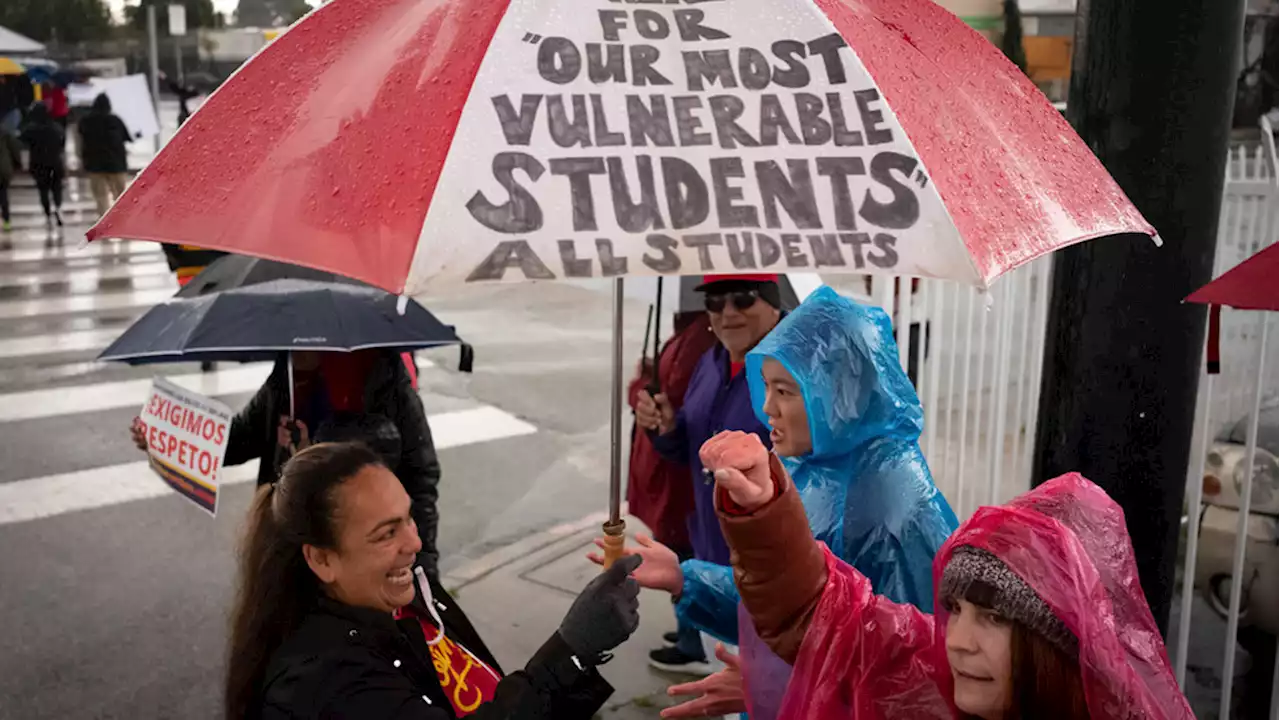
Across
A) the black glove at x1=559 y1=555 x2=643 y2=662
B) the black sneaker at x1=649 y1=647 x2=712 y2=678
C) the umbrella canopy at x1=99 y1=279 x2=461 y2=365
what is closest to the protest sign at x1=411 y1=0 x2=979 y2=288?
the black glove at x1=559 y1=555 x2=643 y2=662

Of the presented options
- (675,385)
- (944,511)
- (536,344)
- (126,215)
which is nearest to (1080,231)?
(944,511)

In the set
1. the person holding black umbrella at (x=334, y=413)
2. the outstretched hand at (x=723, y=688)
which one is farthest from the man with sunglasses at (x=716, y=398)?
the outstretched hand at (x=723, y=688)

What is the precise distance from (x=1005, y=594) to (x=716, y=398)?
237 centimetres

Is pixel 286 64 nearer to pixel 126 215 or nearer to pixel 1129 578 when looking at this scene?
pixel 126 215

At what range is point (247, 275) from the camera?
3936mm

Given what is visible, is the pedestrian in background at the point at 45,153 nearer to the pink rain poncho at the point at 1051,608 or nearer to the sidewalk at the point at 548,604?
the sidewalk at the point at 548,604

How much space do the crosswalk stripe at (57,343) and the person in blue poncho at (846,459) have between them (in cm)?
1038

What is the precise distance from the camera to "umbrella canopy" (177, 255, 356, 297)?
3939 mm

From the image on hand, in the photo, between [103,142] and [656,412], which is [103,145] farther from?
[656,412]

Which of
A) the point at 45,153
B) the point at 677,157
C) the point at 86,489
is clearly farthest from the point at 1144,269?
the point at 45,153

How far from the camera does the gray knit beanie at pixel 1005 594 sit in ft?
6.30

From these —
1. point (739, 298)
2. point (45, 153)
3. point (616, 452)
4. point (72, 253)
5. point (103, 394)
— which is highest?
point (45, 153)

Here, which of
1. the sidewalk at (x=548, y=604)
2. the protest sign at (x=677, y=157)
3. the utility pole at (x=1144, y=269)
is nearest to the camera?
the protest sign at (x=677, y=157)

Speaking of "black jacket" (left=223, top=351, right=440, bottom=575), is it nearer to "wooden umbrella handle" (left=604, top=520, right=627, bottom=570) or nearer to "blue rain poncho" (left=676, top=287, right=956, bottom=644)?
"blue rain poncho" (left=676, top=287, right=956, bottom=644)
